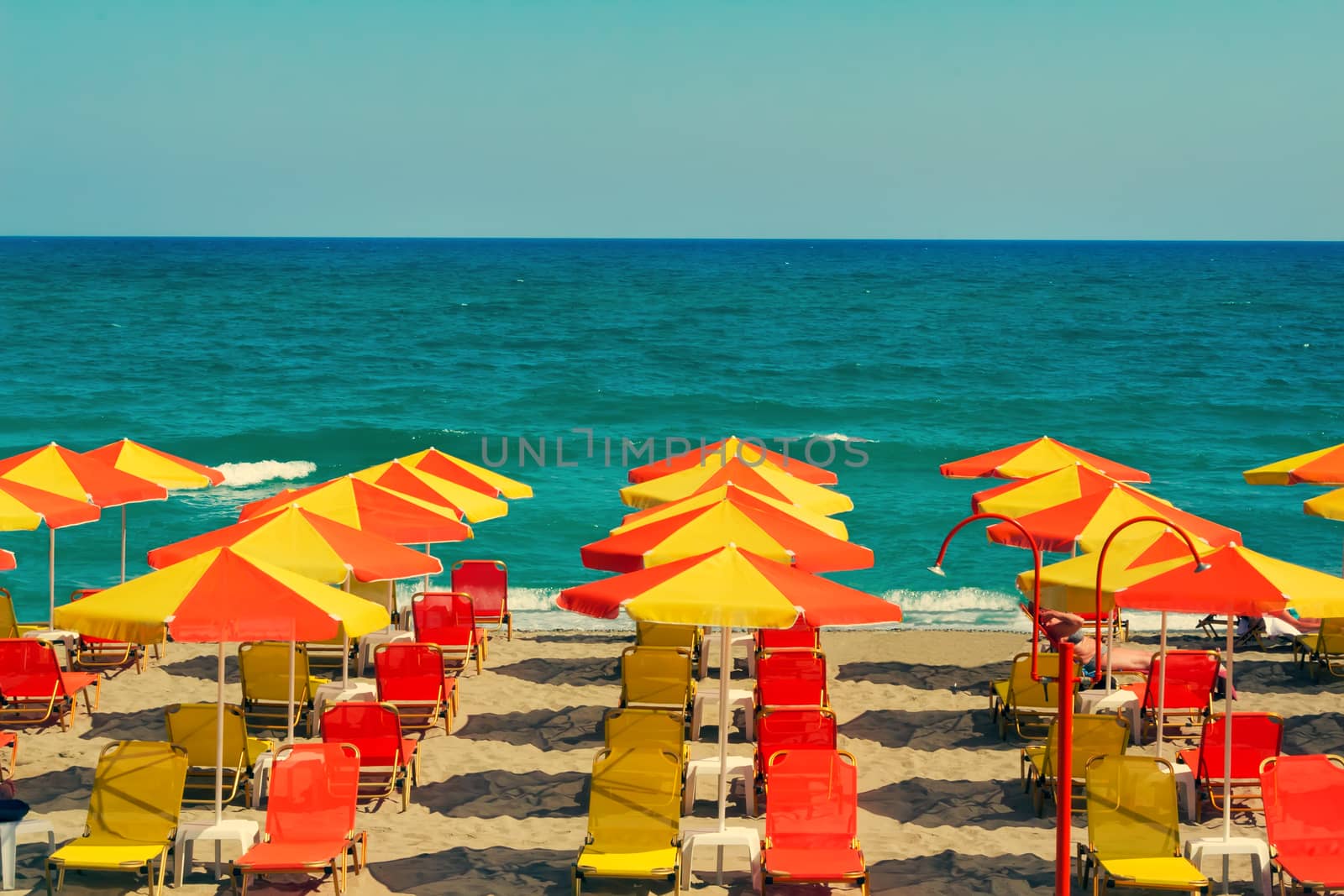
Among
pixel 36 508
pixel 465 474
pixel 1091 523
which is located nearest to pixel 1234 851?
pixel 1091 523

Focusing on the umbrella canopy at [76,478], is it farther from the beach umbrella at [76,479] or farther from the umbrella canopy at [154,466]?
the umbrella canopy at [154,466]

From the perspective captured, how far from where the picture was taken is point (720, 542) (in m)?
9.95

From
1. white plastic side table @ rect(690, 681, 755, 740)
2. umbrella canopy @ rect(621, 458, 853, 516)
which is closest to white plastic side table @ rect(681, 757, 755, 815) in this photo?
white plastic side table @ rect(690, 681, 755, 740)

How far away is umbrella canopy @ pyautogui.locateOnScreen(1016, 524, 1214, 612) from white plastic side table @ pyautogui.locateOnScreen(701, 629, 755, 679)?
10.4ft

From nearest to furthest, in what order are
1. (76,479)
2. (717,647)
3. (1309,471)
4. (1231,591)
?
(1231,591), (76,479), (717,647), (1309,471)

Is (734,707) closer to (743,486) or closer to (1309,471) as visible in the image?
(743,486)

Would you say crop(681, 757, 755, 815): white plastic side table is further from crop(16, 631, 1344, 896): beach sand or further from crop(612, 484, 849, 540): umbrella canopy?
crop(612, 484, 849, 540): umbrella canopy

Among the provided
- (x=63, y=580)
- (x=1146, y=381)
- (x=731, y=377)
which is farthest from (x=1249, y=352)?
(x=63, y=580)

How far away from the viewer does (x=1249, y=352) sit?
59.1 meters

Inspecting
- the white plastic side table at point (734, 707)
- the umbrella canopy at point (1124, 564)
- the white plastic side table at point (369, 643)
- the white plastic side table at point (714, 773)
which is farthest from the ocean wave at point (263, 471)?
the umbrella canopy at point (1124, 564)

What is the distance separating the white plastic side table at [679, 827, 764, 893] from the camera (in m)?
8.05

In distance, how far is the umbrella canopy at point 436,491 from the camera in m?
12.5

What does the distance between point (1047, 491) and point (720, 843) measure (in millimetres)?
5619

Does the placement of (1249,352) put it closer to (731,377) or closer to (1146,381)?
(1146,381)
